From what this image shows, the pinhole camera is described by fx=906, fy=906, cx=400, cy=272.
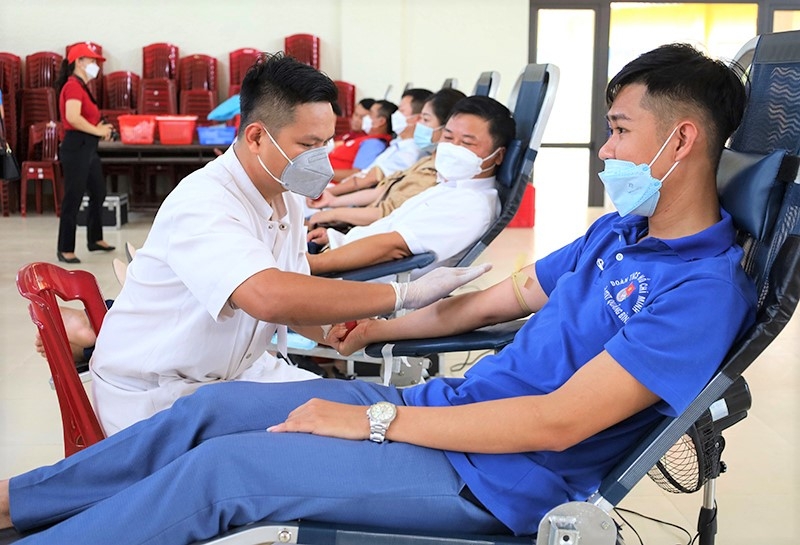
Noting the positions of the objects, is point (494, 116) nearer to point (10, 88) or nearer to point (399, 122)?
point (399, 122)

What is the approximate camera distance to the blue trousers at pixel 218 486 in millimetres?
1284

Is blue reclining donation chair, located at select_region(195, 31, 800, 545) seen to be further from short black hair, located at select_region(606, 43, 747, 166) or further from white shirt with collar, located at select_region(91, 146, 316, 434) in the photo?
white shirt with collar, located at select_region(91, 146, 316, 434)

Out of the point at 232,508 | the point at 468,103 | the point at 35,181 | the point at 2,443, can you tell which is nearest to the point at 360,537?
the point at 232,508

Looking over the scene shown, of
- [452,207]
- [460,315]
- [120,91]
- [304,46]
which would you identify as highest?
[304,46]

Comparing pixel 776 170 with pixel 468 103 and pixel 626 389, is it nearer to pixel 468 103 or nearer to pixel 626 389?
pixel 626 389

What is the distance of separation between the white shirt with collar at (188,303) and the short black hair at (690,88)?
712mm

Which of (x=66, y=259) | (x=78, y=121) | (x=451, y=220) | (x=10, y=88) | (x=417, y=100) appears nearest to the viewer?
(x=451, y=220)

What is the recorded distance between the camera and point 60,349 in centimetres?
175

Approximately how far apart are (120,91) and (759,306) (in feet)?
26.4

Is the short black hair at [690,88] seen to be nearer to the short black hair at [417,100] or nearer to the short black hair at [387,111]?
the short black hair at [417,100]

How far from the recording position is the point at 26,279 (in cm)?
182

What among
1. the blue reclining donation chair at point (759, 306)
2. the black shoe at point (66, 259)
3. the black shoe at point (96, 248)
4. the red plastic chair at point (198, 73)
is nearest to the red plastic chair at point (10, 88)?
the red plastic chair at point (198, 73)

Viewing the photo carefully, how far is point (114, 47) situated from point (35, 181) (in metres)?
1.57

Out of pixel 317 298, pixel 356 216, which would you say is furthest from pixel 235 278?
pixel 356 216
